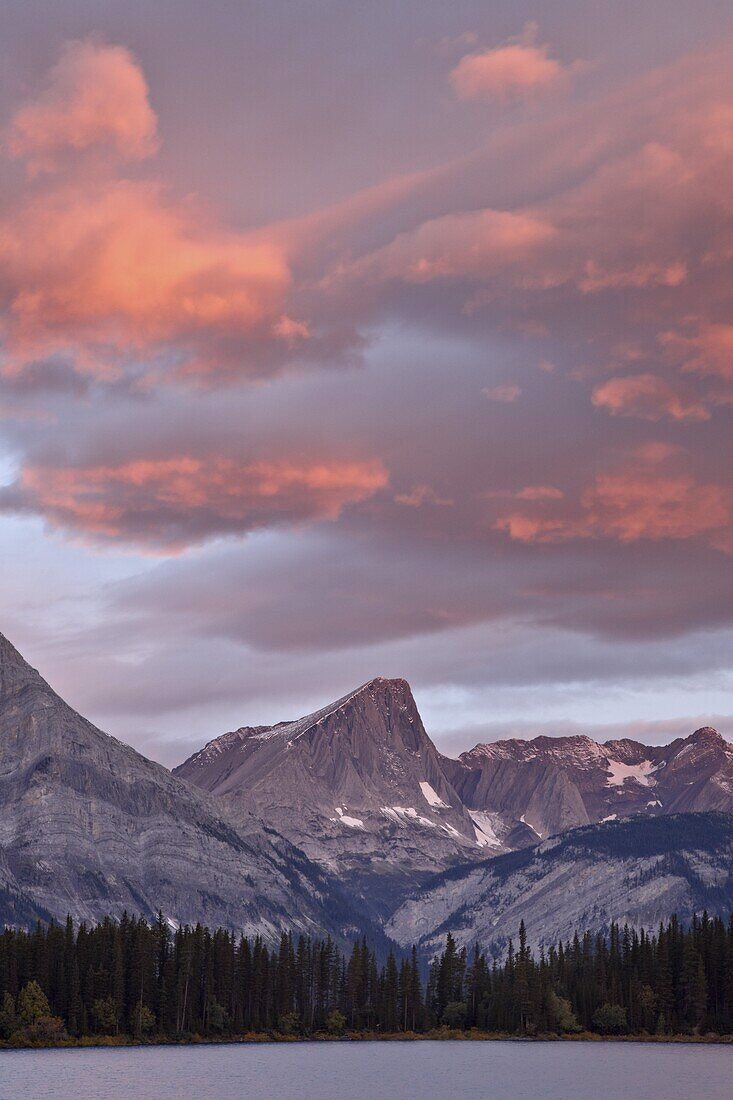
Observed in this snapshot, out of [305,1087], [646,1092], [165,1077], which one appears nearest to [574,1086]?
[646,1092]

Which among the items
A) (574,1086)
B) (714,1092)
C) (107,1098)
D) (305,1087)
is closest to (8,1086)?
(107,1098)

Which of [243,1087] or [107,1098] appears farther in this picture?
[243,1087]

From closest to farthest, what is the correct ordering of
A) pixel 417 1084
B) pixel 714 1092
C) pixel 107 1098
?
pixel 107 1098, pixel 714 1092, pixel 417 1084

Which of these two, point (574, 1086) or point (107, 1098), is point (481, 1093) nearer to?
point (574, 1086)

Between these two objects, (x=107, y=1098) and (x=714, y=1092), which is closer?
(x=107, y=1098)

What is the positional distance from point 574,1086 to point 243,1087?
42.0 metres

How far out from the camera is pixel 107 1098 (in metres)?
169

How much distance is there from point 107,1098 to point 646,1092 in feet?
213

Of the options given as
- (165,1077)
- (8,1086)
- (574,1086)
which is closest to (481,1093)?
(574,1086)

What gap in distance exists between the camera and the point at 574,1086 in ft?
627

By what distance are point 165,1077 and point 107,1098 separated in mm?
30152

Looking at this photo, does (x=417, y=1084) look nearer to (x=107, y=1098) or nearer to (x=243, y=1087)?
(x=243, y=1087)

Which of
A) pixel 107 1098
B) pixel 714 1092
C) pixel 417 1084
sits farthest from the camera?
pixel 417 1084

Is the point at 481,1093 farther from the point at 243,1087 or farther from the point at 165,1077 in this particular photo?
the point at 165,1077
